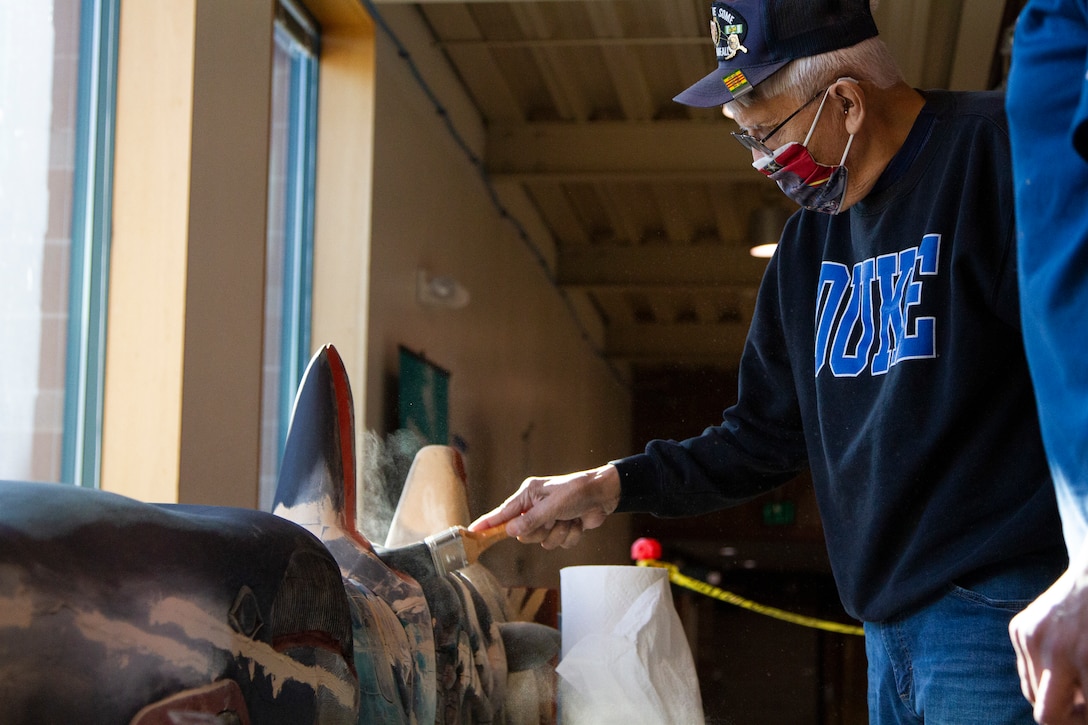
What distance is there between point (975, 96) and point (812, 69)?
0.20m

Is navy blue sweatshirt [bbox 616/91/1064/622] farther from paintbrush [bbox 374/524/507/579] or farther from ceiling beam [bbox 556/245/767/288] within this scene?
ceiling beam [bbox 556/245/767/288]

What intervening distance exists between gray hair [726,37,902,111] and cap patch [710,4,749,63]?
0.18ft

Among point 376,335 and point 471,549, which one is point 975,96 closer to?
point 471,549

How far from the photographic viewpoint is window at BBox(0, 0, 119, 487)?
2.11 m

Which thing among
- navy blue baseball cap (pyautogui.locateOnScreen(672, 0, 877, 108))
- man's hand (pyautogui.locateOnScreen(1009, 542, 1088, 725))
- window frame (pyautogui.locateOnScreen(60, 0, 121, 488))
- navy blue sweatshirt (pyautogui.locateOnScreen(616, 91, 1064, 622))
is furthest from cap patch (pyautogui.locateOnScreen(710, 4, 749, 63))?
window frame (pyautogui.locateOnScreen(60, 0, 121, 488))

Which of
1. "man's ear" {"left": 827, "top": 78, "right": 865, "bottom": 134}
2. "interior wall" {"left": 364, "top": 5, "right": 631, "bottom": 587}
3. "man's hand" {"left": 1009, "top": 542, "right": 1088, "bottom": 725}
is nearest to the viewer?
"man's hand" {"left": 1009, "top": 542, "right": 1088, "bottom": 725}

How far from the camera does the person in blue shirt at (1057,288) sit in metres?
0.71

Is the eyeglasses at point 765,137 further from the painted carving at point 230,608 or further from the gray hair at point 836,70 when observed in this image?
the painted carving at point 230,608

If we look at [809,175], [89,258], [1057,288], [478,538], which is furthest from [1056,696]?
[89,258]

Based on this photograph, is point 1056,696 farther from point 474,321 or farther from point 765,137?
point 474,321

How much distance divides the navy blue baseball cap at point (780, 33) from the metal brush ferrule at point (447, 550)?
65cm

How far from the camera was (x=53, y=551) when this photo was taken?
0.77 m

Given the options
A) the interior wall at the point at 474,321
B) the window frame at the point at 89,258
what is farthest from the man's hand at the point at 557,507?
the interior wall at the point at 474,321

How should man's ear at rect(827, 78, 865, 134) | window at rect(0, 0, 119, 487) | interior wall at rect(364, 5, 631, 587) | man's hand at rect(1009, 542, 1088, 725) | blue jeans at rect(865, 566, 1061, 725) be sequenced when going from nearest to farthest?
man's hand at rect(1009, 542, 1088, 725) < blue jeans at rect(865, 566, 1061, 725) < man's ear at rect(827, 78, 865, 134) < window at rect(0, 0, 119, 487) < interior wall at rect(364, 5, 631, 587)
